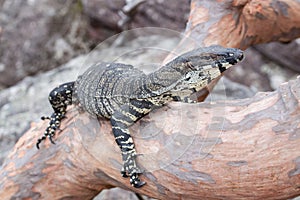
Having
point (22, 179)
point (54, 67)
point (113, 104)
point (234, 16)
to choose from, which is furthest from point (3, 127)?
point (234, 16)

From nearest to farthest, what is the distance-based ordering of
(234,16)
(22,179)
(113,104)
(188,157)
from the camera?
1. (188,157)
2. (113,104)
3. (22,179)
4. (234,16)

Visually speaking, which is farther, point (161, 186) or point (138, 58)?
point (138, 58)

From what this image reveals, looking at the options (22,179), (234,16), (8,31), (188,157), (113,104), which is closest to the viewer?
(188,157)

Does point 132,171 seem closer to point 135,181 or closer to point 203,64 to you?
point 135,181

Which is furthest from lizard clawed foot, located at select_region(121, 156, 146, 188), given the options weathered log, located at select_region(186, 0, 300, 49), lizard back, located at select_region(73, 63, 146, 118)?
weathered log, located at select_region(186, 0, 300, 49)

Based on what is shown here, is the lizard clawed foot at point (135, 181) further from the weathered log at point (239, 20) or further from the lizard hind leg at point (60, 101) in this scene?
the weathered log at point (239, 20)

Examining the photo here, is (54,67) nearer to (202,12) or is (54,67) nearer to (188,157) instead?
(202,12)

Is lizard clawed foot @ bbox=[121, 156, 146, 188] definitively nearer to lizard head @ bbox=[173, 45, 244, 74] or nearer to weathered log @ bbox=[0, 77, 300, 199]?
weathered log @ bbox=[0, 77, 300, 199]
